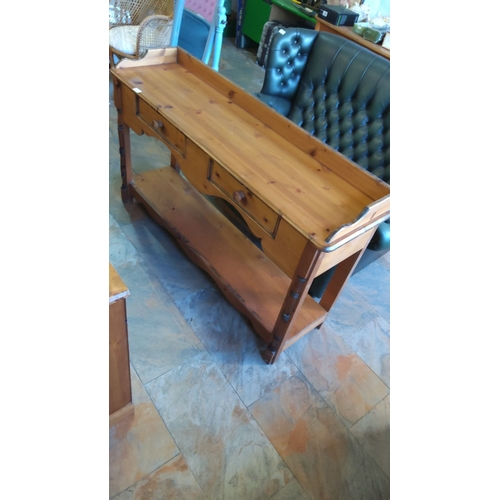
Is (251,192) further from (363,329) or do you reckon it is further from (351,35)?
(351,35)

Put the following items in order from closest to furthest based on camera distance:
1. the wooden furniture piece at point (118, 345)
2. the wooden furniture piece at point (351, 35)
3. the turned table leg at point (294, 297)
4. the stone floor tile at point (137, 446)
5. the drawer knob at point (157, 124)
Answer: the wooden furniture piece at point (118, 345) < the turned table leg at point (294, 297) < the stone floor tile at point (137, 446) < the drawer knob at point (157, 124) < the wooden furniture piece at point (351, 35)

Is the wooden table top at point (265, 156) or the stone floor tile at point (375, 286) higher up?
the wooden table top at point (265, 156)

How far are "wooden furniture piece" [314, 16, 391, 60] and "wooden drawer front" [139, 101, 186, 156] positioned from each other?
6.47 feet

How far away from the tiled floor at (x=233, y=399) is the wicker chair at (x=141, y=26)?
171cm

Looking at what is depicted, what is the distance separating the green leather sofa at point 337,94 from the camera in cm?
189

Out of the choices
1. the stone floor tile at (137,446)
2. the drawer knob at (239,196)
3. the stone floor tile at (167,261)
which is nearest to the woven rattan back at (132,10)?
the stone floor tile at (167,261)

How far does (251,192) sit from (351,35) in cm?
244

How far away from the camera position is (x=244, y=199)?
128cm

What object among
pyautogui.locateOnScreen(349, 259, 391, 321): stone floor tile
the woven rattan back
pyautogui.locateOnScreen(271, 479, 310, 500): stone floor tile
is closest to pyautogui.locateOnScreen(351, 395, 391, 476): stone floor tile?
pyautogui.locateOnScreen(271, 479, 310, 500): stone floor tile

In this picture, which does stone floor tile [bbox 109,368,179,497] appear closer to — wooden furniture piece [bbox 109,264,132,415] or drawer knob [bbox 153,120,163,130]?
wooden furniture piece [bbox 109,264,132,415]

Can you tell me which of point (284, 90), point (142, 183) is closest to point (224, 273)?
point (142, 183)

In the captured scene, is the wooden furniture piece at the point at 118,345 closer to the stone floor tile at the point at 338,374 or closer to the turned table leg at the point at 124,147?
the stone floor tile at the point at 338,374
